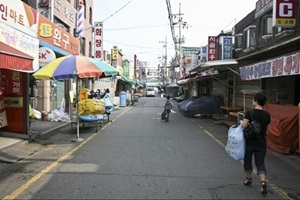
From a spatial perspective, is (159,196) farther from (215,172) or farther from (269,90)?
(269,90)

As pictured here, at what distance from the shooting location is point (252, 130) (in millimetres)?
5891

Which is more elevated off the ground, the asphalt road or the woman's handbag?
the woman's handbag

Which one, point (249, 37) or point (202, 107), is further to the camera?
point (202, 107)

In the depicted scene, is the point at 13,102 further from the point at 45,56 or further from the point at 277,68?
the point at 277,68

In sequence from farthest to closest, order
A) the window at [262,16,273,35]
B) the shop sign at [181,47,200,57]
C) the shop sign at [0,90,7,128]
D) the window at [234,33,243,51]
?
1. the shop sign at [181,47,200,57]
2. the window at [234,33,243,51]
3. the window at [262,16,273,35]
4. the shop sign at [0,90,7,128]

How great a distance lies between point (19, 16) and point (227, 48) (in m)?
13.3

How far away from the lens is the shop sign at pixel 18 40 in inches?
343

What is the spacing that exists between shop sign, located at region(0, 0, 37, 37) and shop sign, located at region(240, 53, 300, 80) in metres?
7.38

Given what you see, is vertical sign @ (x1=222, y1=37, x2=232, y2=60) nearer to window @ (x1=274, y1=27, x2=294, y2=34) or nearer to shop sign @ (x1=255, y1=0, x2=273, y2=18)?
shop sign @ (x1=255, y1=0, x2=273, y2=18)

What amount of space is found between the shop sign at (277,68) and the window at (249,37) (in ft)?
16.1

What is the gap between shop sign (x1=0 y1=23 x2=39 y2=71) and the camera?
8.71 m

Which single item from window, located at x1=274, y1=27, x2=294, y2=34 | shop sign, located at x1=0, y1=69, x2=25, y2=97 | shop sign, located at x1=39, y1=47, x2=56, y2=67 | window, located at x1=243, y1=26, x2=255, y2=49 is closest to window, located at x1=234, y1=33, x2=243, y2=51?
window, located at x1=243, y1=26, x2=255, y2=49

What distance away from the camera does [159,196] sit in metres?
5.54

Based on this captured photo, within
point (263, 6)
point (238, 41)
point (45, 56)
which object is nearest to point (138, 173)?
point (45, 56)
